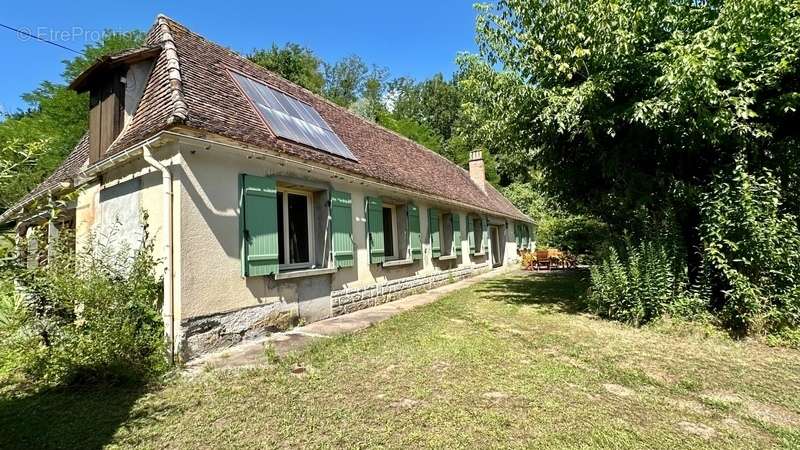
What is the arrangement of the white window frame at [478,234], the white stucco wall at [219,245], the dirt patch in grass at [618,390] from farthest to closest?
the white window frame at [478,234] < the white stucco wall at [219,245] < the dirt patch in grass at [618,390]

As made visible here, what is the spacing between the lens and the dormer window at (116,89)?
6.18m

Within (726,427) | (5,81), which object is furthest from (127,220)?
(726,427)

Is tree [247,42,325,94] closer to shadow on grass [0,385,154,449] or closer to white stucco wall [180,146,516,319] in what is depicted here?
white stucco wall [180,146,516,319]

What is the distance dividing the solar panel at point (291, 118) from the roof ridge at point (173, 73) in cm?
120

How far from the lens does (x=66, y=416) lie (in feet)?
11.3

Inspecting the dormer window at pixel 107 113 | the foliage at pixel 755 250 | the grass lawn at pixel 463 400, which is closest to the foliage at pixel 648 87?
the foliage at pixel 755 250

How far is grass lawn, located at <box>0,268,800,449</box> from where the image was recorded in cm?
290

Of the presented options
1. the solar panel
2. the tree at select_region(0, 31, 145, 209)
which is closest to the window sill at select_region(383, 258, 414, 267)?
the solar panel

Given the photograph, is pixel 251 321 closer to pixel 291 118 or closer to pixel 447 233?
pixel 291 118

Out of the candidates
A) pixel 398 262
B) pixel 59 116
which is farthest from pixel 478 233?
pixel 59 116

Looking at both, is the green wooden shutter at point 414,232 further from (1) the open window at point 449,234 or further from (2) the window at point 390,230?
(1) the open window at point 449,234

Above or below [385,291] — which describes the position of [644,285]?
above

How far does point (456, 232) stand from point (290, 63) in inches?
913

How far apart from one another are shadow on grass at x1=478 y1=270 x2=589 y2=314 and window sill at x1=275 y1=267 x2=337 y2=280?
421cm
